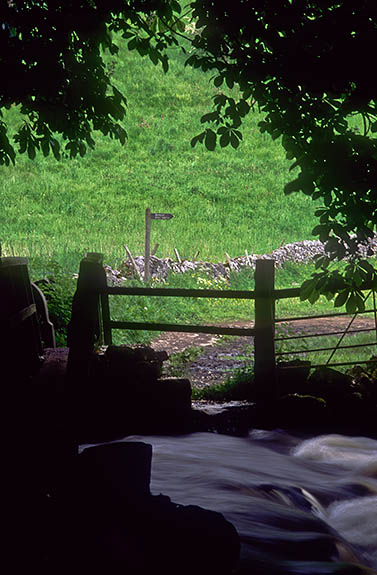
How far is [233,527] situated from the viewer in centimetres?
605

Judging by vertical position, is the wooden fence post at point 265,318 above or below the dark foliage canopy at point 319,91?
below

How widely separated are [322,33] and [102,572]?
3890 millimetres

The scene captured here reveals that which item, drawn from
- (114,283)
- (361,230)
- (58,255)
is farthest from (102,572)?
(58,255)

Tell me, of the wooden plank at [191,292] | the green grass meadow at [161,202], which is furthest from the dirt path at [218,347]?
the wooden plank at [191,292]

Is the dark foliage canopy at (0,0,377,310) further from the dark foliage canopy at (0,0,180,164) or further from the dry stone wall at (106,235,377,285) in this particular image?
the dry stone wall at (106,235,377,285)

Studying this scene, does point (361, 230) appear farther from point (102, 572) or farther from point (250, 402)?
point (250, 402)

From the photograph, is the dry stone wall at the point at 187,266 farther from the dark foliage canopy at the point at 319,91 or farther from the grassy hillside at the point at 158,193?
the dark foliage canopy at the point at 319,91

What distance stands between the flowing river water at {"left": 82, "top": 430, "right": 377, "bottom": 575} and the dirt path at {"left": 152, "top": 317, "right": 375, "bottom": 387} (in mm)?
2290

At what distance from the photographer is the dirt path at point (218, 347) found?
11.4 metres

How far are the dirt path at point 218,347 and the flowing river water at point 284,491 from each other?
7.51 ft

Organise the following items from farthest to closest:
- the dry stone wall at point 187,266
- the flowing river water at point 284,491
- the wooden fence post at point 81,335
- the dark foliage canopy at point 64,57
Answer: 1. the dry stone wall at point 187,266
2. the wooden fence post at point 81,335
3. the dark foliage canopy at point 64,57
4. the flowing river water at point 284,491

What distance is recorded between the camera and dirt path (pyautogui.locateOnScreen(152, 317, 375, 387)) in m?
11.4

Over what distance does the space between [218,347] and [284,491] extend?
7.11 m

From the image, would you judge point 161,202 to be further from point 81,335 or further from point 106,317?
point 81,335
